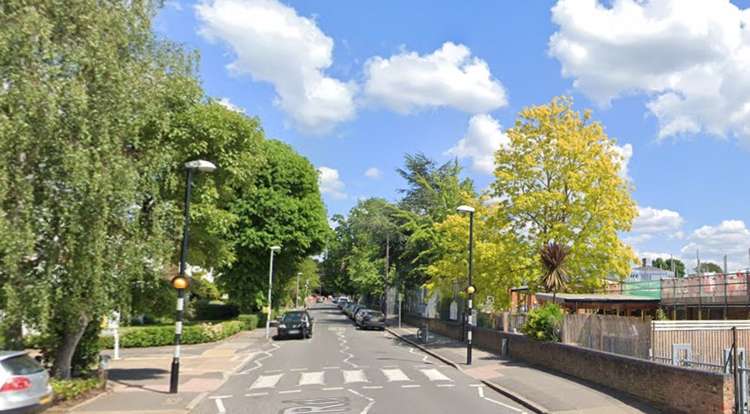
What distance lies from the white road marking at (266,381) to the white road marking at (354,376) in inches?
81.6

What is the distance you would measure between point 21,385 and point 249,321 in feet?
113

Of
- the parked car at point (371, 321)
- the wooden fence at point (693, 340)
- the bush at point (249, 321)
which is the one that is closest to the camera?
the wooden fence at point (693, 340)

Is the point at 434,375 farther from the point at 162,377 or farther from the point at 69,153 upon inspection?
the point at 69,153

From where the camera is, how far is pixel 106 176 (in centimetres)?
1346

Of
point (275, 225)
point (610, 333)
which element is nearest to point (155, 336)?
point (275, 225)

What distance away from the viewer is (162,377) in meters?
19.6

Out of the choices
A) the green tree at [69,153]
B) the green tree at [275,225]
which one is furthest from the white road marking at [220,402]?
the green tree at [275,225]

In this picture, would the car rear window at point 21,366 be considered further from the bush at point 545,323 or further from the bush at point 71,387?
the bush at point 545,323

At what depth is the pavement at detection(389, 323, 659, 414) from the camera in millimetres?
14234

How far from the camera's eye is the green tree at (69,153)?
39.5 ft

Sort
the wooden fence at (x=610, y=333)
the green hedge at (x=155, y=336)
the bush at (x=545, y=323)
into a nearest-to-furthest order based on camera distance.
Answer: the wooden fence at (x=610, y=333) < the bush at (x=545, y=323) < the green hedge at (x=155, y=336)

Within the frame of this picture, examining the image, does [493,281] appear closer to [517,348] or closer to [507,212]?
[507,212]

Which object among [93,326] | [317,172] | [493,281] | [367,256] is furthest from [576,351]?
[367,256]

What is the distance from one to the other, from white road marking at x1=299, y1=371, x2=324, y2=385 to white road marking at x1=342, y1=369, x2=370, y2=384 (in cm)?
78
